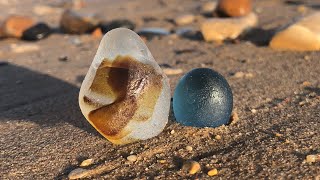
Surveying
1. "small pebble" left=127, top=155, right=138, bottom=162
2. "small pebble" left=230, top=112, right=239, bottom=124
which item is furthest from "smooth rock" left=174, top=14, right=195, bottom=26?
"small pebble" left=127, top=155, right=138, bottom=162

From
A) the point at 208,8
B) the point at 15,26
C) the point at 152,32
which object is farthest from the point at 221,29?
the point at 15,26

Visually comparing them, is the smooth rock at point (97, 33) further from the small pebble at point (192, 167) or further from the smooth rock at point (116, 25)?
the small pebble at point (192, 167)

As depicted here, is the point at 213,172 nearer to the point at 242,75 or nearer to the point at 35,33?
the point at 242,75

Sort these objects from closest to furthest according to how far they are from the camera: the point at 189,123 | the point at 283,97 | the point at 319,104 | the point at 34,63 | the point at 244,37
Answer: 1. the point at 189,123
2. the point at 319,104
3. the point at 283,97
4. the point at 34,63
5. the point at 244,37

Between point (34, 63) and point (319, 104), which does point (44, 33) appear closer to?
point (34, 63)

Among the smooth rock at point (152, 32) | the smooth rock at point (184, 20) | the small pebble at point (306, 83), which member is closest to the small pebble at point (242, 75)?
the small pebble at point (306, 83)

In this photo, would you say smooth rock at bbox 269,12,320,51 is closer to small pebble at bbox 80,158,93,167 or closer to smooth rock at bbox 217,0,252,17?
smooth rock at bbox 217,0,252,17

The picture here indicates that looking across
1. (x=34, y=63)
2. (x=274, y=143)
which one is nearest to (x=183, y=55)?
(x=34, y=63)
